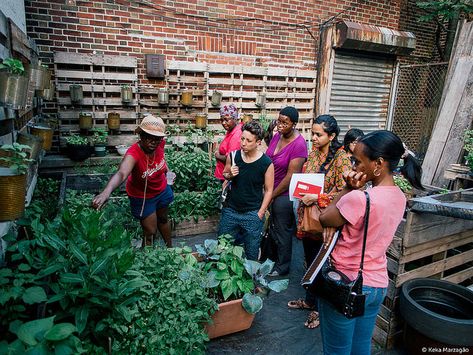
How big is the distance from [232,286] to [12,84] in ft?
7.32

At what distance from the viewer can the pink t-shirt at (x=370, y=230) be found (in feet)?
5.76

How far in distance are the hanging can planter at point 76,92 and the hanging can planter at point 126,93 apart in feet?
2.21

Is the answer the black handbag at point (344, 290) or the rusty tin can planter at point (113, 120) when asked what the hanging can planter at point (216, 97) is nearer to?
the rusty tin can planter at point (113, 120)

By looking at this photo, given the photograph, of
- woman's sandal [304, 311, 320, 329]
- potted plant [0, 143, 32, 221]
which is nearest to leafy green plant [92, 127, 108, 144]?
potted plant [0, 143, 32, 221]

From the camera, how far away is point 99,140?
5.76 metres

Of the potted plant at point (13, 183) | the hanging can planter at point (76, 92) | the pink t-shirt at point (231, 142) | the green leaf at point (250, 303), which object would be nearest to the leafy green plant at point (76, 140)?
the hanging can planter at point (76, 92)

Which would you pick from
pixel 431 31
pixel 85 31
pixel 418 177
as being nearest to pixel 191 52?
pixel 85 31

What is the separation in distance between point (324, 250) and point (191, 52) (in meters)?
5.52

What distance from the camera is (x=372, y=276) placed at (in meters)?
1.87

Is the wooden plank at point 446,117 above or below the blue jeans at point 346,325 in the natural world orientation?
above

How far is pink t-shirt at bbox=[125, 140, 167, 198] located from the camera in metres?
3.28

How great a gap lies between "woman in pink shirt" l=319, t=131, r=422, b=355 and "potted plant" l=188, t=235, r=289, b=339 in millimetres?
1019

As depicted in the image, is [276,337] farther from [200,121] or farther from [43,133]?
[200,121]

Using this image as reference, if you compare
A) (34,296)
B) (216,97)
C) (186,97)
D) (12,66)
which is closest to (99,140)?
(186,97)
